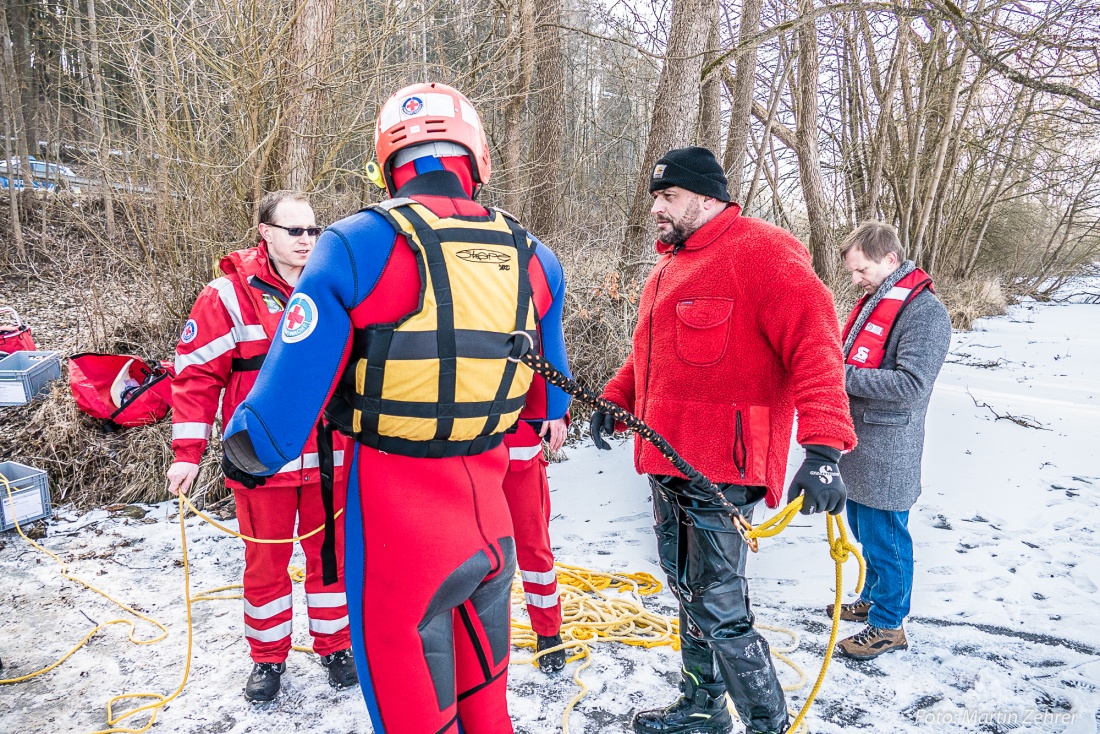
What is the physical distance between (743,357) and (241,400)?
2018 mm

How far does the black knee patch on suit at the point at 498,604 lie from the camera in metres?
1.75

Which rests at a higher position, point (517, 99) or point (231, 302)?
point (517, 99)

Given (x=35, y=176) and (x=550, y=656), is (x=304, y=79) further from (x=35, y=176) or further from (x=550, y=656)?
(x=35, y=176)

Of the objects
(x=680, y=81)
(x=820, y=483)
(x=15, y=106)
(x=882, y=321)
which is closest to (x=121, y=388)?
(x=820, y=483)

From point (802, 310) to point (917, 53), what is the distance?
14449 millimetres

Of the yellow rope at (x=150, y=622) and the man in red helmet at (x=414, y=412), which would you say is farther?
the yellow rope at (x=150, y=622)

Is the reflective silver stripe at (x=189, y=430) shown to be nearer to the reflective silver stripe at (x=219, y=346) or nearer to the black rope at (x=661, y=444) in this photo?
the reflective silver stripe at (x=219, y=346)

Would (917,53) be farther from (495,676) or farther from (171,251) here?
(495,676)

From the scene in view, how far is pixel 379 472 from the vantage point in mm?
1644

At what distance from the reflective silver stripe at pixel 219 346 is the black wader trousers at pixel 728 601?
1759 millimetres

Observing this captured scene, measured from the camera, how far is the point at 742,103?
9.39m

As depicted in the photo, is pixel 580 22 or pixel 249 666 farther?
pixel 580 22

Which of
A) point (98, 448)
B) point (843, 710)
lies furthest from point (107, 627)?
point (843, 710)

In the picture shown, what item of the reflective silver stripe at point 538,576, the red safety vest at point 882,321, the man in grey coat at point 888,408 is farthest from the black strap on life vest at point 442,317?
the red safety vest at point 882,321
